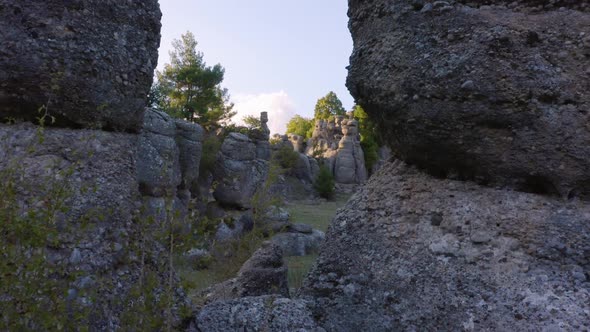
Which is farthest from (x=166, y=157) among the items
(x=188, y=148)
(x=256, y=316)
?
(x=188, y=148)

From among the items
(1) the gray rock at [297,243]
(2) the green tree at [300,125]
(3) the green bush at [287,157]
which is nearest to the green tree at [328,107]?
(2) the green tree at [300,125]

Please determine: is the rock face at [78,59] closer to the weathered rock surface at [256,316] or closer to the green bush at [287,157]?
the weathered rock surface at [256,316]

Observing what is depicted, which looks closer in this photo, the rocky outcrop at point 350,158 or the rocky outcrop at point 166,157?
the rocky outcrop at point 166,157

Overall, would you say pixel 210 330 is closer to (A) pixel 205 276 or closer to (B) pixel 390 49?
(B) pixel 390 49

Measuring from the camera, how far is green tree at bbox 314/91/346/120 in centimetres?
6172

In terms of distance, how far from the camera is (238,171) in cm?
2161

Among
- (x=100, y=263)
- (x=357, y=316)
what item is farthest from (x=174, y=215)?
(x=357, y=316)

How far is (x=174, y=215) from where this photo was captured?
2896mm

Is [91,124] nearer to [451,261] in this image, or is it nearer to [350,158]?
[451,261]

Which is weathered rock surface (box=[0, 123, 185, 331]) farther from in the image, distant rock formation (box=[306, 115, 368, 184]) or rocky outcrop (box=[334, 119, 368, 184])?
rocky outcrop (box=[334, 119, 368, 184])

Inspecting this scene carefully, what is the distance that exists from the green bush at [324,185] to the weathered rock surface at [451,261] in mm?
33941

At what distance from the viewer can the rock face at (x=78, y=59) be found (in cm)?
330

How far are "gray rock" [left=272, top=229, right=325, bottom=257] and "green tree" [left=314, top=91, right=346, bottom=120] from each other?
4624 centimetres

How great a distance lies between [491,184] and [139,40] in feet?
7.83
